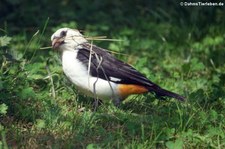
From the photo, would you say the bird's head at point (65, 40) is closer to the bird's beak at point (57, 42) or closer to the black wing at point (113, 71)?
the bird's beak at point (57, 42)

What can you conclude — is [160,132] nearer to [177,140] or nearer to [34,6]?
[177,140]

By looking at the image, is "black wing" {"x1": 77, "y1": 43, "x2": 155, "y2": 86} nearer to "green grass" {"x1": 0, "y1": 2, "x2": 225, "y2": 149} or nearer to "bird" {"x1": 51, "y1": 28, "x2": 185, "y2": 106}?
"bird" {"x1": 51, "y1": 28, "x2": 185, "y2": 106}

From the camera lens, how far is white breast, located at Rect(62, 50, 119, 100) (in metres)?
5.22

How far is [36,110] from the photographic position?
5.19 m

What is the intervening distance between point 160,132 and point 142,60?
190 cm

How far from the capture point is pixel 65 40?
5438mm

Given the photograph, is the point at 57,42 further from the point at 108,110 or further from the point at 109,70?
the point at 108,110

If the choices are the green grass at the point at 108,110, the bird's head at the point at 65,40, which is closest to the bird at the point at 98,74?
the bird's head at the point at 65,40

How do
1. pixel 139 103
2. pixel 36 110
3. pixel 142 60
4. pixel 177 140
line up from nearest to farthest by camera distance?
pixel 177 140 < pixel 36 110 < pixel 139 103 < pixel 142 60

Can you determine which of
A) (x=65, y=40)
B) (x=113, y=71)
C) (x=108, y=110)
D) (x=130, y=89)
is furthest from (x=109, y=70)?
(x=65, y=40)

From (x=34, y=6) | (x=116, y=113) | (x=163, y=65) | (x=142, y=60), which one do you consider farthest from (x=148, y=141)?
(x=34, y=6)

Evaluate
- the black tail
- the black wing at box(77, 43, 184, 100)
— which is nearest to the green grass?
the black tail

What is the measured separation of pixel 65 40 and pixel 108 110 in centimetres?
74

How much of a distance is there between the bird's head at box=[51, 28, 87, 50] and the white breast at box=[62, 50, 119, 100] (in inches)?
6.7
